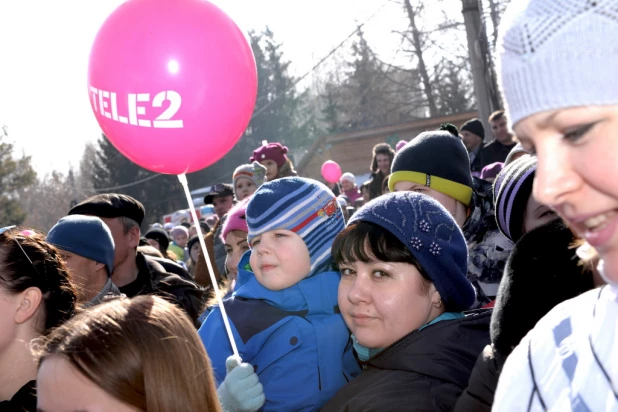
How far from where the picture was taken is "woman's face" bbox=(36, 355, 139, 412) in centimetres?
193

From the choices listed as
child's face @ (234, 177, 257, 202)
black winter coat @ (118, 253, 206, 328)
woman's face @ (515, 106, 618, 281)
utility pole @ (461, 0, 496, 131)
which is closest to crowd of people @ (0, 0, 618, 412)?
woman's face @ (515, 106, 618, 281)

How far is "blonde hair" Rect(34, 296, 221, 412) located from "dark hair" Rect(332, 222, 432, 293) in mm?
697

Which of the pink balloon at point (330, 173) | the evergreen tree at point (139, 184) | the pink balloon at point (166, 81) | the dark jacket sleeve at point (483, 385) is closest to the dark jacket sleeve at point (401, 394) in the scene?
the dark jacket sleeve at point (483, 385)

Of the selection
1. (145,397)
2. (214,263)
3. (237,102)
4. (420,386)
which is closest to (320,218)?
(237,102)

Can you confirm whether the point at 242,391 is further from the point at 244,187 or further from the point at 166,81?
Answer: the point at 244,187

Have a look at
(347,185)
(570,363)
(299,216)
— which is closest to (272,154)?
(299,216)

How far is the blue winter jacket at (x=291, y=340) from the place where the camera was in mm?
2975

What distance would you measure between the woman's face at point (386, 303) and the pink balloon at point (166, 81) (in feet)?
3.98

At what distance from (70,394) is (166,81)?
1692 mm

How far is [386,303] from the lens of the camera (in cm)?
249

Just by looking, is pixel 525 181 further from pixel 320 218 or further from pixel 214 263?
pixel 214 263

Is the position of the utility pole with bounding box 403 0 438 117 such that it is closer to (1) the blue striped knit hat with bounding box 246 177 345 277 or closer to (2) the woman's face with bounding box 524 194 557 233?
(1) the blue striped knit hat with bounding box 246 177 345 277

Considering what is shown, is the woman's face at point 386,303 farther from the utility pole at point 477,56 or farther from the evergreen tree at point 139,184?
the evergreen tree at point 139,184

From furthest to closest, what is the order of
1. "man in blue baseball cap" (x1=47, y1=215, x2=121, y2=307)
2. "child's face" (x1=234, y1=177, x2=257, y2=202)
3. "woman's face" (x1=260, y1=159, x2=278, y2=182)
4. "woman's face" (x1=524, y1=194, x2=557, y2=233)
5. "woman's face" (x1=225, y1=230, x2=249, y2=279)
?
"woman's face" (x1=260, y1=159, x2=278, y2=182) → "child's face" (x1=234, y1=177, x2=257, y2=202) → "woman's face" (x1=225, y1=230, x2=249, y2=279) → "man in blue baseball cap" (x1=47, y1=215, x2=121, y2=307) → "woman's face" (x1=524, y1=194, x2=557, y2=233)
